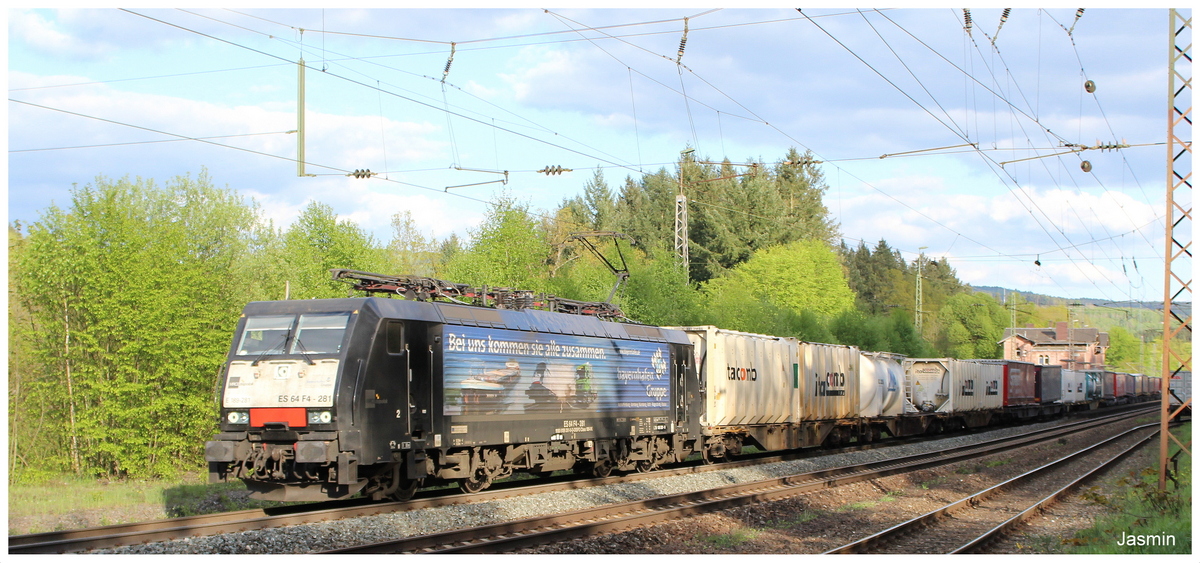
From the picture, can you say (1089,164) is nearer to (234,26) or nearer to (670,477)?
(670,477)

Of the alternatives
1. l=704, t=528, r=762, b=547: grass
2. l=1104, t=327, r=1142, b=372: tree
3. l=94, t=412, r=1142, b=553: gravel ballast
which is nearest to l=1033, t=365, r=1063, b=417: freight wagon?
l=94, t=412, r=1142, b=553: gravel ballast

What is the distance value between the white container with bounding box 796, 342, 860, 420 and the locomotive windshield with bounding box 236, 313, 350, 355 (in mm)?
16079

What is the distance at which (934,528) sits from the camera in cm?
1398

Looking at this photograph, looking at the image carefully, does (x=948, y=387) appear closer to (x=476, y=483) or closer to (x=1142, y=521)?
(x=1142, y=521)

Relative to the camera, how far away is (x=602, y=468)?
19312mm

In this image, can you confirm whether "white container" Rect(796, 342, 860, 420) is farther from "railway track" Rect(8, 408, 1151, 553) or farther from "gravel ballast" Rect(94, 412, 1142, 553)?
"railway track" Rect(8, 408, 1151, 553)

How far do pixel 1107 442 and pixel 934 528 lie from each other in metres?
21.4

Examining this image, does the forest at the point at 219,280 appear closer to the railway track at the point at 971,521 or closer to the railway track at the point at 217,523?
the railway track at the point at 217,523

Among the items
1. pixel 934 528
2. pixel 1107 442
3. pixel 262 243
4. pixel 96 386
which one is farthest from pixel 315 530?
pixel 262 243

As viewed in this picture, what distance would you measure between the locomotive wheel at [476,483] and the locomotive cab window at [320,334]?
151 inches

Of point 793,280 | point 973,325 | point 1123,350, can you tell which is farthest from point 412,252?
point 1123,350

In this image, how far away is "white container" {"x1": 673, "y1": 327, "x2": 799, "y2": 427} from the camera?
22375 millimetres

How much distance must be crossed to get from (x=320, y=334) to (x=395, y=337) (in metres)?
1.07

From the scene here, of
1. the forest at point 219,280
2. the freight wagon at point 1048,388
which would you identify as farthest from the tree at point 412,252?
the freight wagon at point 1048,388
